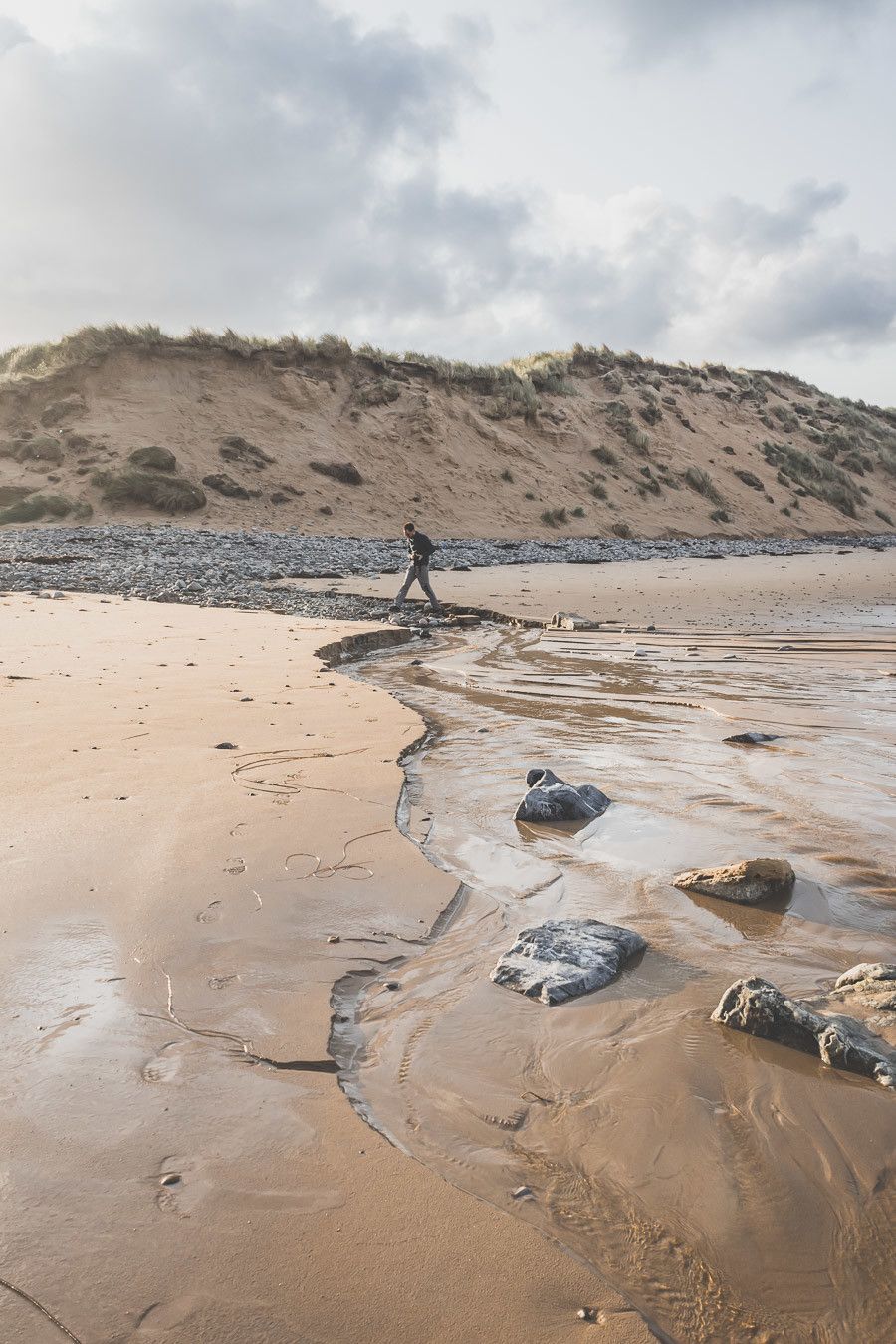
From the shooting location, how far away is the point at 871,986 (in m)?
2.08

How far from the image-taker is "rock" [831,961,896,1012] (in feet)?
6.61

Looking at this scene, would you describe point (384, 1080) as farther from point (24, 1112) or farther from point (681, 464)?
point (681, 464)

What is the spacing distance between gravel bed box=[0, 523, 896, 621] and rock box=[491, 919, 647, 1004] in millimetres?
8098

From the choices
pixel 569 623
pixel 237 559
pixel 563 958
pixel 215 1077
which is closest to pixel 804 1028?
pixel 563 958

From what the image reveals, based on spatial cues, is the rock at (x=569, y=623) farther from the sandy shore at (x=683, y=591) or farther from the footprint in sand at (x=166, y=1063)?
the footprint in sand at (x=166, y=1063)

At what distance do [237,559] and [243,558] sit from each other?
0.18 m

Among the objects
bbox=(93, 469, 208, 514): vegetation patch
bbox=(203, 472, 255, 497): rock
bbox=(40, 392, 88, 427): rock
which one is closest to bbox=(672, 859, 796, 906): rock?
bbox=(93, 469, 208, 514): vegetation patch

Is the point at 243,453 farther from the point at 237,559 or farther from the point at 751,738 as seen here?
the point at 751,738

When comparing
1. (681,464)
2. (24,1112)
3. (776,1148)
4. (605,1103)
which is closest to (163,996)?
(24,1112)

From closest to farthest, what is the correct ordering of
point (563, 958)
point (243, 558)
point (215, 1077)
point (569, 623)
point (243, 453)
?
point (215, 1077)
point (563, 958)
point (569, 623)
point (243, 558)
point (243, 453)

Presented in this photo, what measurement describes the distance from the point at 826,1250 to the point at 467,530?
2264 cm

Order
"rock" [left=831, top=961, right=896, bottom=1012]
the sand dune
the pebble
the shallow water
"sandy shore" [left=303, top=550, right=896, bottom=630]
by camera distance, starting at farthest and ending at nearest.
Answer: the sand dune < the pebble < "sandy shore" [left=303, top=550, right=896, bottom=630] < "rock" [left=831, top=961, right=896, bottom=1012] < the shallow water

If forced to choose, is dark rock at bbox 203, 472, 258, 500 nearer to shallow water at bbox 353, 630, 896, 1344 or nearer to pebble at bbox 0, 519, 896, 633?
pebble at bbox 0, 519, 896, 633

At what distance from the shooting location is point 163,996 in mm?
2020
